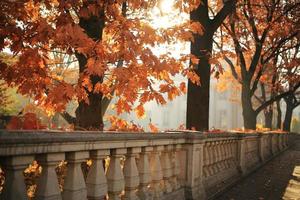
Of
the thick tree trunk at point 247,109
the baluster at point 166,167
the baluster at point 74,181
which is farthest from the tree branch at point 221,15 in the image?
the thick tree trunk at point 247,109

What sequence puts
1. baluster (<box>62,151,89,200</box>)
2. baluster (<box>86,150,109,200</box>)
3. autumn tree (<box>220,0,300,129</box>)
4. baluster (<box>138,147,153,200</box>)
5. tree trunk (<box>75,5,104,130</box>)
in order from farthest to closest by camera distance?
autumn tree (<box>220,0,300,129</box>) < tree trunk (<box>75,5,104,130</box>) < baluster (<box>138,147,153,200</box>) < baluster (<box>86,150,109,200</box>) < baluster (<box>62,151,89,200</box>)

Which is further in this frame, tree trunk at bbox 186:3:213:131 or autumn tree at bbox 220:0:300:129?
autumn tree at bbox 220:0:300:129

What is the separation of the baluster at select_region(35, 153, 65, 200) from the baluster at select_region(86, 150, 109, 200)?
2.27 ft

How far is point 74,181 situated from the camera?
3926mm

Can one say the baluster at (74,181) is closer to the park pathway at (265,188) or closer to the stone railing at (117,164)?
A: the stone railing at (117,164)

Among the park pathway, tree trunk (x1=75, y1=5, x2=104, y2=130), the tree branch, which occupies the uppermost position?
the tree branch

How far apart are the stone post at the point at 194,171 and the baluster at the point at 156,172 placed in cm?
132

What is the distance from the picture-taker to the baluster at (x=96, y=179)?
4.33 metres

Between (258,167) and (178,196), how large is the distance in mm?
9884

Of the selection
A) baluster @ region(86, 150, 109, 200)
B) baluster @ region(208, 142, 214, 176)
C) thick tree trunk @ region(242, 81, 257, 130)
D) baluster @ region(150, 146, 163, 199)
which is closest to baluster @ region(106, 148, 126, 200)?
baluster @ region(86, 150, 109, 200)

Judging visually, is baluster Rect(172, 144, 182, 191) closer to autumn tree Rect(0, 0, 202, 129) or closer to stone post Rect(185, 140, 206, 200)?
stone post Rect(185, 140, 206, 200)

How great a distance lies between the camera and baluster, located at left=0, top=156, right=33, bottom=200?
3.23 meters

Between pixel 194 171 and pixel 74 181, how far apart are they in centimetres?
400

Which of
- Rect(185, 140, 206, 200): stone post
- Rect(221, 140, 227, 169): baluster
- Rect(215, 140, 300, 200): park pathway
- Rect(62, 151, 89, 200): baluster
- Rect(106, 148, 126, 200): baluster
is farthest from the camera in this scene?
Rect(221, 140, 227, 169): baluster
